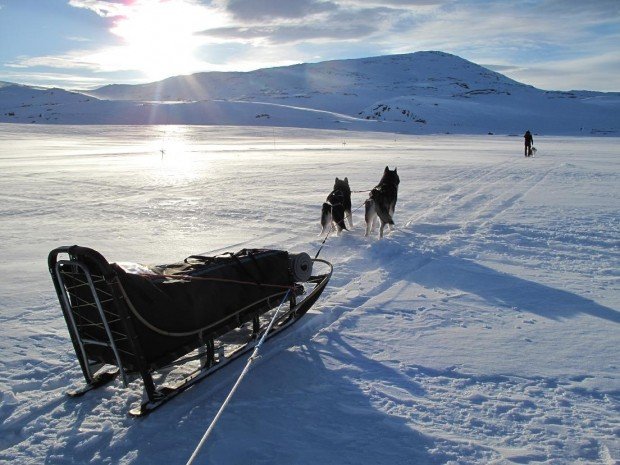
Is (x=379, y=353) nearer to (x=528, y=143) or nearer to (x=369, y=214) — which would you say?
(x=369, y=214)

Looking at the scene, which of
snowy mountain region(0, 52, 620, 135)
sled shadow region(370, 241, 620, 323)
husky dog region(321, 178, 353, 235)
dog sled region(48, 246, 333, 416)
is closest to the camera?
dog sled region(48, 246, 333, 416)

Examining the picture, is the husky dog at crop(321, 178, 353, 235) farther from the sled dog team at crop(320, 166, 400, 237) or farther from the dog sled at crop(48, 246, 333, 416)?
the dog sled at crop(48, 246, 333, 416)

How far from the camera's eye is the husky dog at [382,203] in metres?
7.23

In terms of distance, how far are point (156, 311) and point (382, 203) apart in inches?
193

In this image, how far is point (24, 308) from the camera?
4.54 meters

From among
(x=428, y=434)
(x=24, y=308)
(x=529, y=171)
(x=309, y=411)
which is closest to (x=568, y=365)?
(x=428, y=434)

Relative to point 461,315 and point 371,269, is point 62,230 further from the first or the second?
point 461,315

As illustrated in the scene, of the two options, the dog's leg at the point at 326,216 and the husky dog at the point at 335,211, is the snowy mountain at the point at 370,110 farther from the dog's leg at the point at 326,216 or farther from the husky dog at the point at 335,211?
the dog's leg at the point at 326,216

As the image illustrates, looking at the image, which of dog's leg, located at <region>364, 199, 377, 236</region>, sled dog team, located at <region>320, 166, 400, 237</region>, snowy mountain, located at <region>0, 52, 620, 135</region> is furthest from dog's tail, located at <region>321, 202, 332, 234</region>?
snowy mountain, located at <region>0, 52, 620, 135</region>

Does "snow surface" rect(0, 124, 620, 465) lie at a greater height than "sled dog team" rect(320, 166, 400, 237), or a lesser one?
lesser

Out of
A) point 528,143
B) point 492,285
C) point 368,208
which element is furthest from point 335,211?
point 528,143

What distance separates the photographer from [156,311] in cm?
286

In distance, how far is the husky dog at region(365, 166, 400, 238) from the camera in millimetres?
7227

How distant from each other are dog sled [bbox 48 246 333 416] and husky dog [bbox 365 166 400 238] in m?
3.76
